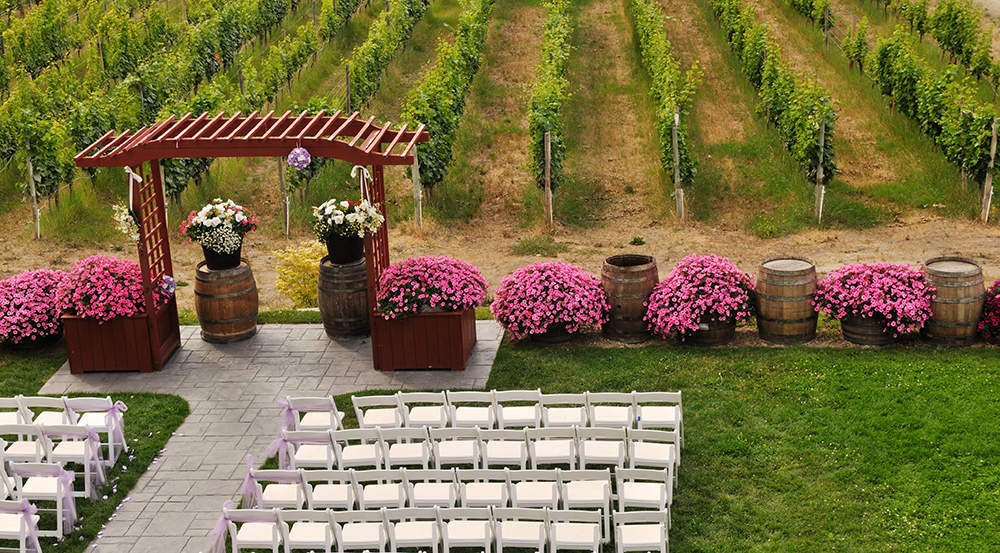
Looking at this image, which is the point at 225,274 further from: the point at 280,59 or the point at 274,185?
the point at 280,59

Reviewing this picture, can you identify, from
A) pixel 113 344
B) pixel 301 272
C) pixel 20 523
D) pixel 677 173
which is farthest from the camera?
pixel 677 173

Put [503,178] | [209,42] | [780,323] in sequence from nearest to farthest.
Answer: [780,323] → [503,178] → [209,42]

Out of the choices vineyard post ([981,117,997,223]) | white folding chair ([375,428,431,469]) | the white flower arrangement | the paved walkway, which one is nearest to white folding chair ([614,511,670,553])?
white folding chair ([375,428,431,469])

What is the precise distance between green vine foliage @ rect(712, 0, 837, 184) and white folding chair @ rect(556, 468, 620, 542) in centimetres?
1210

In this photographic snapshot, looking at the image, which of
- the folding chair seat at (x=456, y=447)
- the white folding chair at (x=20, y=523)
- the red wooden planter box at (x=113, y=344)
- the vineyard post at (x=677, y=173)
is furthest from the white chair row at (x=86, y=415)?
the vineyard post at (x=677, y=173)

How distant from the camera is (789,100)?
22.3 meters

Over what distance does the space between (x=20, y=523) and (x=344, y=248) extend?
577 cm

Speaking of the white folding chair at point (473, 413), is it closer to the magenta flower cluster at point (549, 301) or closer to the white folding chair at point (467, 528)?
the white folding chair at point (467, 528)

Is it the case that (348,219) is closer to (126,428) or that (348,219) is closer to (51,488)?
(126,428)

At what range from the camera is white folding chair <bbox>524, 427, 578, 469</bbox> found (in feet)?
34.9

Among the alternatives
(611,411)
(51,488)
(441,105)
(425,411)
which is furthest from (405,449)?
(441,105)

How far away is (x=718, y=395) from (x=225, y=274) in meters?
6.31

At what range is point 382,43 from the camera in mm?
27422

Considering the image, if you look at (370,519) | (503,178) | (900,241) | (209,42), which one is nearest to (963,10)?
(900,241)
